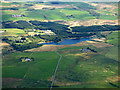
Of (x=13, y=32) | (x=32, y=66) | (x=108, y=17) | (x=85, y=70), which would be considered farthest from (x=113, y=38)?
(x=32, y=66)

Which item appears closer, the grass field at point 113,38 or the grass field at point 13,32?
the grass field at point 113,38

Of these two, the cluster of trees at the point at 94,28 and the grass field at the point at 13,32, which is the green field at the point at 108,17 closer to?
the cluster of trees at the point at 94,28

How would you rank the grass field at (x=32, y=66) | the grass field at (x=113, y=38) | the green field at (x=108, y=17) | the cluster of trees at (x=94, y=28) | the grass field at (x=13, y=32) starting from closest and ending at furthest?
the grass field at (x=32, y=66) < the grass field at (x=113, y=38) < the grass field at (x=13, y=32) < the cluster of trees at (x=94, y=28) < the green field at (x=108, y=17)

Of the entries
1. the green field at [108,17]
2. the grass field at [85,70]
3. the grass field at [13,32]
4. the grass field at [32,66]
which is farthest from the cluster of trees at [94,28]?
the grass field at [32,66]

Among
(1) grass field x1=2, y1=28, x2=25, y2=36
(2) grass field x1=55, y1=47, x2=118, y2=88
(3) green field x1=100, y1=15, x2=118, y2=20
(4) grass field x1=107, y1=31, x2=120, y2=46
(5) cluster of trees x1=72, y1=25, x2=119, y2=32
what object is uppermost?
(3) green field x1=100, y1=15, x2=118, y2=20

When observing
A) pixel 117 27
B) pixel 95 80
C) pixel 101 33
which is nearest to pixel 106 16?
pixel 117 27

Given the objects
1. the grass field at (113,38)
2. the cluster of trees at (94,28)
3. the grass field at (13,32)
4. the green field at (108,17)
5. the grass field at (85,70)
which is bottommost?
the grass field at (85,70)

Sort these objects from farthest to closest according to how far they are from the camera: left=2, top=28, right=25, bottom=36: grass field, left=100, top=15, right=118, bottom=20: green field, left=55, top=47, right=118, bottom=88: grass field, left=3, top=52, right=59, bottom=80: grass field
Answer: left=100, top=15, right=118, bottom=20: green field
left=2, top=28, right=25, bottom=36: grass field
left=3, top=52, right=59, bottom=80: grass field
left=55, top=47, right=118, bottom=88: grass field

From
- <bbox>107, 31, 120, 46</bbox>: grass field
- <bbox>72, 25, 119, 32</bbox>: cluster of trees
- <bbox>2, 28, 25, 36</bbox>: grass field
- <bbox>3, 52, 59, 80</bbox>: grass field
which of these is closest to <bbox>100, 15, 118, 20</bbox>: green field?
<bbox>72, 25, 119, 32</bbox>: cluster of trees

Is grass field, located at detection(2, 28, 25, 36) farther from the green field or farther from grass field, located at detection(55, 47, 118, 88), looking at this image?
the green field

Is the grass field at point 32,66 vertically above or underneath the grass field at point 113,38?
underneath

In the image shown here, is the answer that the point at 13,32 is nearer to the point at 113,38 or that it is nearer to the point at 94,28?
the point at 94,28
